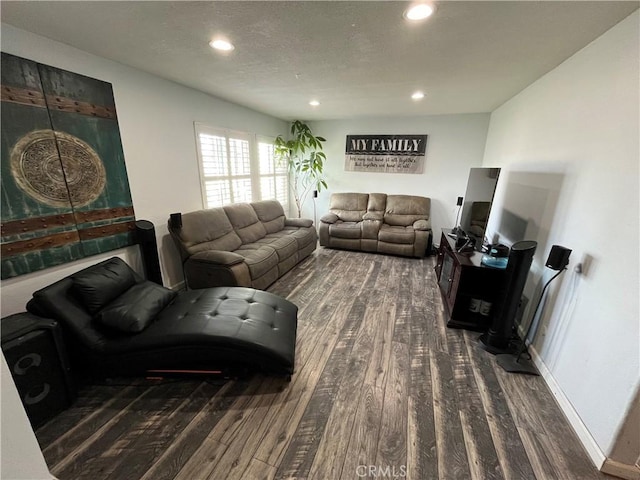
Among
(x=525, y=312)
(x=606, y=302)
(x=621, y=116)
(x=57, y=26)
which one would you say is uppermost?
(x=57, y=26)

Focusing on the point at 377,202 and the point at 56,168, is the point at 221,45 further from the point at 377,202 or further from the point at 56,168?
the point at 377,202

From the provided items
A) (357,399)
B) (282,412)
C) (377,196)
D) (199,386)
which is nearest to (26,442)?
(199,386)

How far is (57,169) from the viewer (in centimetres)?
200

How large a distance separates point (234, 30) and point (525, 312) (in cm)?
333

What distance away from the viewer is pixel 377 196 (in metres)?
5.12

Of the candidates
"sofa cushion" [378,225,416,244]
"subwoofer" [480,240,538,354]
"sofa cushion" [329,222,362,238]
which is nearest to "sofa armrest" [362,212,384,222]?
"sofa cushion" [329,222,362,238]

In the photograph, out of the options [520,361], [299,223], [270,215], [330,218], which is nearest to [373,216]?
[330,218]

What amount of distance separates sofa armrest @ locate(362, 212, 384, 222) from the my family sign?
923 mm

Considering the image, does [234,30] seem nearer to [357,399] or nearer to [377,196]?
[357,399]

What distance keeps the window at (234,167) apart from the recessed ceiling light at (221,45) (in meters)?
1.51

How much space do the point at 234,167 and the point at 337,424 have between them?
3.68m

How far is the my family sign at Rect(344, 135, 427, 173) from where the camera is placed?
4.87 metres

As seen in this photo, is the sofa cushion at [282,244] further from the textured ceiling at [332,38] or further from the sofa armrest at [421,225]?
the sofa armrest at [421,225]

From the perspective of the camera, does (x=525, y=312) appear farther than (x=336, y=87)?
No
